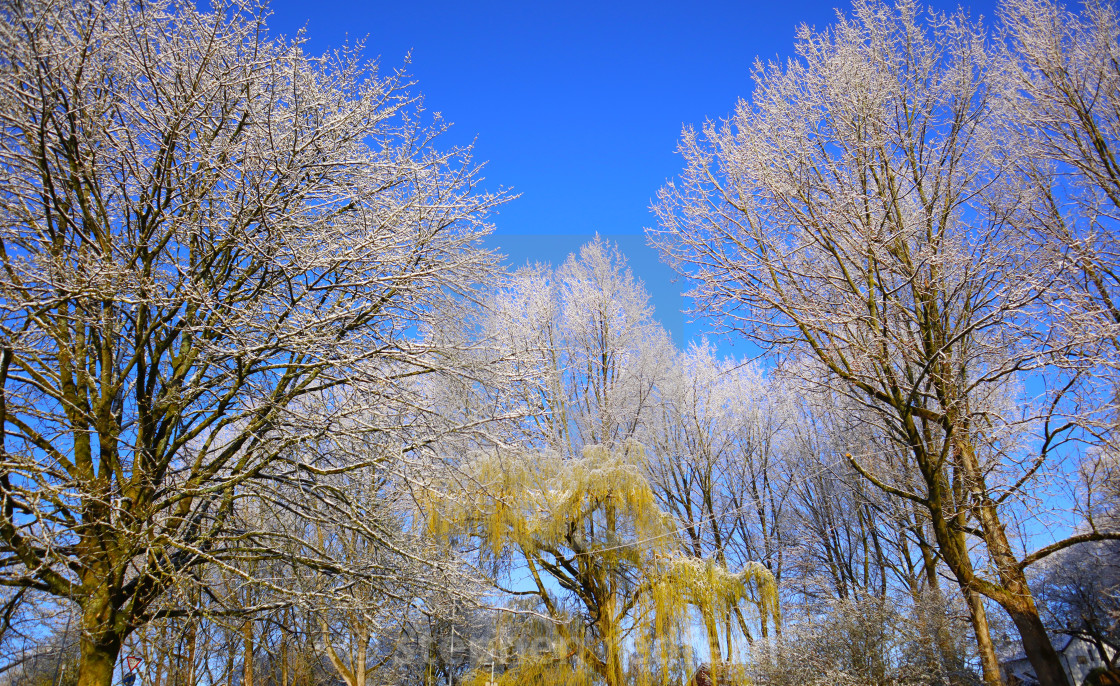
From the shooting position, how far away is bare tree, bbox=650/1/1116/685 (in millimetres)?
6352

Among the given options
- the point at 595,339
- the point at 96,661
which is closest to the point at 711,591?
the point at 595,339

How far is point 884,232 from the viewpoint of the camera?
6.61 meters

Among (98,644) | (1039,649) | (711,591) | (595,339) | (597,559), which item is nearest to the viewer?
(98,644)

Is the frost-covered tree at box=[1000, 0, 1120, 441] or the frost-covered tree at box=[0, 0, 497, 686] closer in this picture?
the frost-covered tree at box=[0, 0, 497, 686]

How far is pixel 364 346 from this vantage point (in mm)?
5242

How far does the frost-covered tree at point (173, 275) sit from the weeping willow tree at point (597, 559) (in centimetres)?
618

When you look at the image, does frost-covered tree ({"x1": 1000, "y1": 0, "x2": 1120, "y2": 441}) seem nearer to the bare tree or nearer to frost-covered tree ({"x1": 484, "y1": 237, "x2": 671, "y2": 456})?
the bare tree

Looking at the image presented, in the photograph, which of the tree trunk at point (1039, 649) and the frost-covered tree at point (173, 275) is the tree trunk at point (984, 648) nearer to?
the tree trunk at point (1039, 649)

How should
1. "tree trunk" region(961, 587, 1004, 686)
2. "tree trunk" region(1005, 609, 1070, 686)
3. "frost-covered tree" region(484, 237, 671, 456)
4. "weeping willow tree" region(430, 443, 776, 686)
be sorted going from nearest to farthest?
1. "tree trunk" region(1005, 609, 1070, 686)
2. "tree trunk" region(961, 587, 1004, 686)
3. "weeping willow tree" region(430, 443, 776, 686)
4. "frost-covered tree" region(484, 237, 671, 456)

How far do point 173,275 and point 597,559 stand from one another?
9203 mm

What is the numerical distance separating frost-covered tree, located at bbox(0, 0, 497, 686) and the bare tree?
341 cm

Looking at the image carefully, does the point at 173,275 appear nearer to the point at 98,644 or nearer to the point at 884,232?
the point at 98,644

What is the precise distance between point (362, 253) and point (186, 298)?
1.26 m

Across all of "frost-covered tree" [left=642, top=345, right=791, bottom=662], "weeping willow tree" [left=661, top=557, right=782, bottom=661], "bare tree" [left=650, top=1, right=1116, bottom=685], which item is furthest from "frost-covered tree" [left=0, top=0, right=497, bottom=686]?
"frost-covered tree" [left=642, top=345, right=791, bottom=662]
